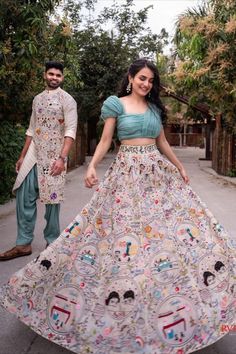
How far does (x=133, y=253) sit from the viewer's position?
285 centimetres

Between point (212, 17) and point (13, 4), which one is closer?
point (13, 4)

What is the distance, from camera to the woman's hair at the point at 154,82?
3252 millimetres

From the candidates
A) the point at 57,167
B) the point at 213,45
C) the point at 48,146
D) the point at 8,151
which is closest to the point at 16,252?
the point at 57,167

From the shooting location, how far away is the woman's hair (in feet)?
10.7

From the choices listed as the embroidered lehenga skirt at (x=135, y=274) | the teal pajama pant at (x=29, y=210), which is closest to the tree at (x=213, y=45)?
the teal pajama pant at (x=29, y=210)

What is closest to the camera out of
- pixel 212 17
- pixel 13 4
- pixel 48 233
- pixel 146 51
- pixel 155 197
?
pixel 155 197

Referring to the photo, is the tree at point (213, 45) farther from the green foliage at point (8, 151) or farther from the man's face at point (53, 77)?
the man's face at point (53, 77)

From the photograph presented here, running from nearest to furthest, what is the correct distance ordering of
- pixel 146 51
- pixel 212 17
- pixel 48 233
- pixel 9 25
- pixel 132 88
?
pixel 132 88
pixel 48 233
pixel 9 25
pixel 212 17
pixel 146 51

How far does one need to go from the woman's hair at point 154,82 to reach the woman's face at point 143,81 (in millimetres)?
27

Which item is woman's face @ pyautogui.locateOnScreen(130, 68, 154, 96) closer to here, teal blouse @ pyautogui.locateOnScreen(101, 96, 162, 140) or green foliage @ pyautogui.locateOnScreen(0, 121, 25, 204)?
teal blouse @ pyautogui.locateOnScreen(101, 96, 162, 140)

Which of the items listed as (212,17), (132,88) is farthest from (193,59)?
(132,88)

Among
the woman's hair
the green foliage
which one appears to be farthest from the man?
the green foliage

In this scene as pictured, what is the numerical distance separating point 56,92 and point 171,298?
8.87 feet

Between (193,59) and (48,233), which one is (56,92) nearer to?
(48,233)
